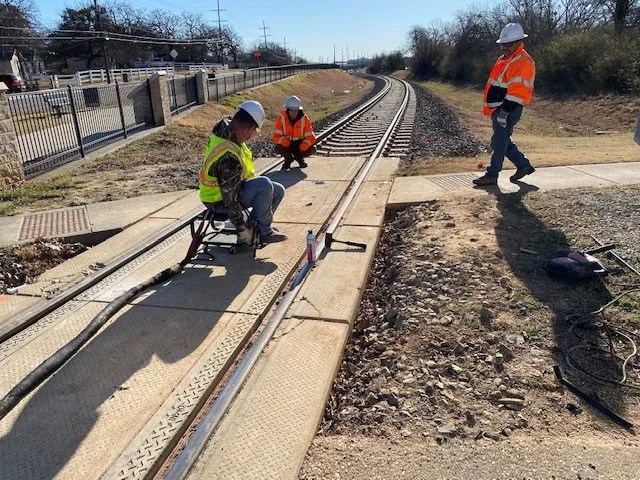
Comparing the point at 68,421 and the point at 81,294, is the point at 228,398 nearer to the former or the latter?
the point at 68,421

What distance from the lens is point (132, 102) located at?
50.4 feet

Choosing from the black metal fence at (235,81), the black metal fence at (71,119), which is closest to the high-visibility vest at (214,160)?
the black metal fence at (71,119)

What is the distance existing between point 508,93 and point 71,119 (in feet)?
37.3

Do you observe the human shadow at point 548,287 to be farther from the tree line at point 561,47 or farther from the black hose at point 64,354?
the tree line at point 561,47

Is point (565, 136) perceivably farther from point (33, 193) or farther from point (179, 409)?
point (179, 409)

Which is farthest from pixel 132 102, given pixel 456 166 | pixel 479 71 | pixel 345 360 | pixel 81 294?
pixel 479 71

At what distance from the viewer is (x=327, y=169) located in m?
9.46

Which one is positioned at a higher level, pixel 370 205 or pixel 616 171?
pixel 616 171

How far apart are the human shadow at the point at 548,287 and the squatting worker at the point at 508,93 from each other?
4.11 ft

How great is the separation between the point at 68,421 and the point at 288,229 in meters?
3.66

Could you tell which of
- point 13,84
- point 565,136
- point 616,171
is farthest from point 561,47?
point 13,84

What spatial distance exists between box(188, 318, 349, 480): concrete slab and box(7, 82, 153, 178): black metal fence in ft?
28.0

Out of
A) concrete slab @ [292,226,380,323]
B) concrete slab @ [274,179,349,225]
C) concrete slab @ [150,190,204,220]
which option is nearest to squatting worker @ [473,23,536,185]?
concrete slab @ [274,179,349,225]

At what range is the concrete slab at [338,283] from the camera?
4195mm
